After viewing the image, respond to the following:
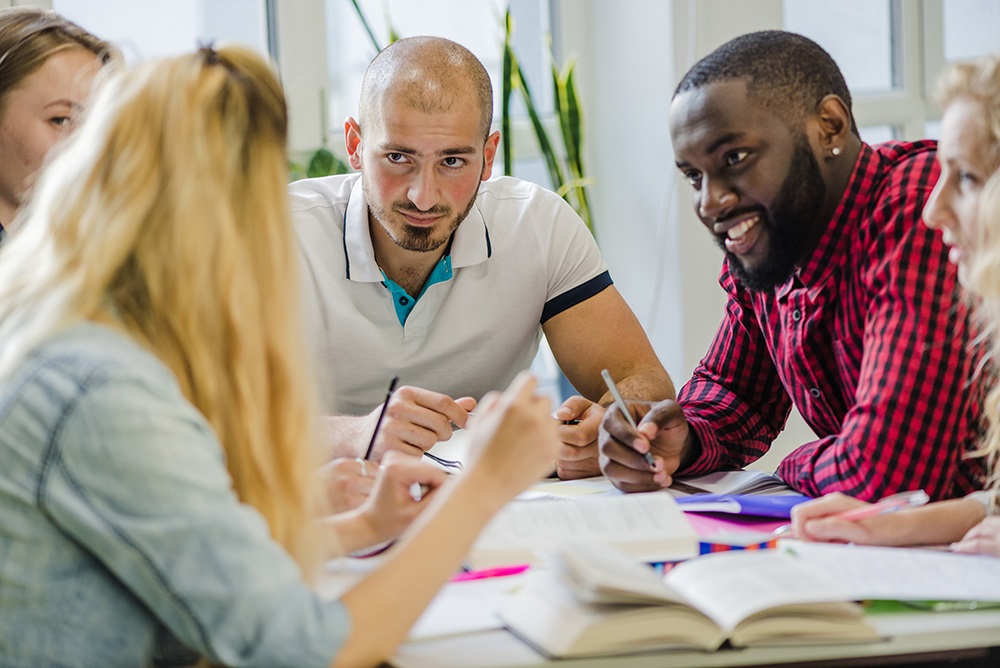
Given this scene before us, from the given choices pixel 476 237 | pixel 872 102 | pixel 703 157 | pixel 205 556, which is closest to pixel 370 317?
pixel 476 237

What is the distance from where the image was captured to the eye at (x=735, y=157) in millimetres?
1639

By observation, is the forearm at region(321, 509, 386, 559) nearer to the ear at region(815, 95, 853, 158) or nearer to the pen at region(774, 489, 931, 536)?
the pen at region(774, 489, 931, 536)

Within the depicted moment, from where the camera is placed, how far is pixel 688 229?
124 inches

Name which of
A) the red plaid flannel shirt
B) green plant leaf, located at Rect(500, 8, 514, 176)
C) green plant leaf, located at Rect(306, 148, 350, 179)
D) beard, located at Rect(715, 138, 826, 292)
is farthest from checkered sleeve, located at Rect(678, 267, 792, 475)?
green plant leaf, located at Rect(306, 148, 350, 179)

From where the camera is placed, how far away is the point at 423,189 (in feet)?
6.72

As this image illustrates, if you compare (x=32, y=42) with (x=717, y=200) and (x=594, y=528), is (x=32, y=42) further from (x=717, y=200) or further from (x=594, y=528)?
(x=594, y=528)

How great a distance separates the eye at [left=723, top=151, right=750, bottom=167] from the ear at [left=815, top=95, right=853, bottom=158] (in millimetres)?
120

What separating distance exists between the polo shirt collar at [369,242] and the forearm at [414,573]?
1108 millimetres

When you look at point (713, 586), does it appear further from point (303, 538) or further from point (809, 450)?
point (809, 450)

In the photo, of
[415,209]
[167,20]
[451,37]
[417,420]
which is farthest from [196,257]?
[451,37]

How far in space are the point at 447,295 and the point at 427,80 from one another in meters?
0.42

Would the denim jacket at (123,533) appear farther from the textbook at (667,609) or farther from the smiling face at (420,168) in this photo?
the smiling face at (420,168)

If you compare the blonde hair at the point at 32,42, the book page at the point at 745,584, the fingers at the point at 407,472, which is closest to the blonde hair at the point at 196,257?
the fingers at the point at 407,472

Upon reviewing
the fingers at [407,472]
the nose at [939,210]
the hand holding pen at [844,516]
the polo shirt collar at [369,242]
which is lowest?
the hand holding pen at [844,516]
